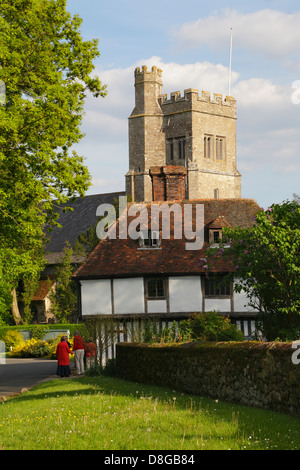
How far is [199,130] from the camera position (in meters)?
75.8

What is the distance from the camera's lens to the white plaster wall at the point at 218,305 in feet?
92.9

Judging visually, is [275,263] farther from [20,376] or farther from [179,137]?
[179,137]

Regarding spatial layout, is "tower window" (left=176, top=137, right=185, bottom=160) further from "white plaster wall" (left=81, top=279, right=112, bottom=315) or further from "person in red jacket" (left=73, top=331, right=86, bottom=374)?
"person in red jacket" (left=73, top=331, right=86, bottom=374)

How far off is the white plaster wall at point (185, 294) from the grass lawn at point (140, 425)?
13.4 m

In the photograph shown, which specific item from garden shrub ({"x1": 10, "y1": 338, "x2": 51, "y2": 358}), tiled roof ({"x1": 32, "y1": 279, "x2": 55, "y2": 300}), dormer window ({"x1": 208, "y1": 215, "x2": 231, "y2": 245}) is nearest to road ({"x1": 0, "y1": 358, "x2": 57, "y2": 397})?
garden shrub ({"x1": 10, "y1": 338, "x2": 51, "y2": 358})

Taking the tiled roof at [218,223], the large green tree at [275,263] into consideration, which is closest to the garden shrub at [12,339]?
the tiled roof at [218,223]

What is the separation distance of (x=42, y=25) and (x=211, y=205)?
42.3ft

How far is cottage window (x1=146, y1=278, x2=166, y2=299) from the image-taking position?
29.0m

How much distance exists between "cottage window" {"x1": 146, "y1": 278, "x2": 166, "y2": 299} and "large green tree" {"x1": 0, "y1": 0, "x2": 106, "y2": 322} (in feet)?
21.7

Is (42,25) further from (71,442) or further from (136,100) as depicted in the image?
(136,100)

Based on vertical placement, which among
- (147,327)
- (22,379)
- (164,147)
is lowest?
(22,379)

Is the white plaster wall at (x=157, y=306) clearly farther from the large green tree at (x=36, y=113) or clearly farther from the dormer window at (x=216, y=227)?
the large green tree at (x=36, y=113)

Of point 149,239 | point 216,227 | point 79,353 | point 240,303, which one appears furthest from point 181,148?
point 79,353

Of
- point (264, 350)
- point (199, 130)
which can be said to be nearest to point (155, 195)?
point (264, 350)
